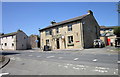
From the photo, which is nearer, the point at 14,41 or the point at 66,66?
the point at 66,66

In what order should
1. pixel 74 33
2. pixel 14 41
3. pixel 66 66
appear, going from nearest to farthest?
1. pixel 66 66
2. pixel 74 33
3. pixel 14 41

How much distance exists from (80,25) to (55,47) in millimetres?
9143

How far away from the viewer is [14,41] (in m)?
41.5

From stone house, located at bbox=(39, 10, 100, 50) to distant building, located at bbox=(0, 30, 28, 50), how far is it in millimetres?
15028

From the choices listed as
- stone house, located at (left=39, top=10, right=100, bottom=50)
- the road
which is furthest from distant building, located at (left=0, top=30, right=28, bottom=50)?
the road

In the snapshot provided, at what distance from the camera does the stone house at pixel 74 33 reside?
24188 mm

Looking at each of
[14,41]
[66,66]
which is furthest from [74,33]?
[14,41]

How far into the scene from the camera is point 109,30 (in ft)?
160

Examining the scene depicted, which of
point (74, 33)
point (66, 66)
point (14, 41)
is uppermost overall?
point (74, 33)

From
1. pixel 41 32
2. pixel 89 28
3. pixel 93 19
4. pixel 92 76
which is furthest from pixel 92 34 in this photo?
pixel 92 76

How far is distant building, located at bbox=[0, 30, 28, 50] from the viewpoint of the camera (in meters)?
41.6

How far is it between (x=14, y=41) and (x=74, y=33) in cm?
2629

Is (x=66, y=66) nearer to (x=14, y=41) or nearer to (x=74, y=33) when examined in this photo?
(x=74, y=33)

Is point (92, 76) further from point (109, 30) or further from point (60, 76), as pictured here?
point (109, 30)
